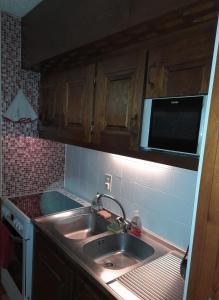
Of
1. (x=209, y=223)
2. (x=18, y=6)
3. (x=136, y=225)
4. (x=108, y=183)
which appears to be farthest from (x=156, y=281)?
(x=18, y=6)

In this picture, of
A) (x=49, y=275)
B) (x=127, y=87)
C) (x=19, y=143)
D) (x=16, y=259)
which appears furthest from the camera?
(x=19, y=143)

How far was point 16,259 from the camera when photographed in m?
1.83

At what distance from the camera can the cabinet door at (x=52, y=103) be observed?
1.72 metres

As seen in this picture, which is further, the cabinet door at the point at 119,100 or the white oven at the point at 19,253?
the white oven at the point at 19,253

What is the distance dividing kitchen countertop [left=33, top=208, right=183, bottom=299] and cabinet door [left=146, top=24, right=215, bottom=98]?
89 cm

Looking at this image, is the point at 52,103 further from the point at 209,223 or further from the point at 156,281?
the point at 209,223

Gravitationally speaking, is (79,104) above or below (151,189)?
above

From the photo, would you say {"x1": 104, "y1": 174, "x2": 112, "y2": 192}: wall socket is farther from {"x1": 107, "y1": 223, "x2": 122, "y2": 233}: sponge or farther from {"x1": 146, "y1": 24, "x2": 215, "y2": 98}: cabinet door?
{"x1": 146, "y1": 24, "x2": 215, "y2": 98}: cabinet door

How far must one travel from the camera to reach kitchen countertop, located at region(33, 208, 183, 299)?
1.05 metres

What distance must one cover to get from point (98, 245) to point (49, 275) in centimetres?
37

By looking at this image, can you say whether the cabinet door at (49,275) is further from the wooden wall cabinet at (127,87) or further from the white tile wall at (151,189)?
the wooden wall cabinet at (127,87)

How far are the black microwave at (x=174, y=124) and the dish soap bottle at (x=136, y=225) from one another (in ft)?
2.18

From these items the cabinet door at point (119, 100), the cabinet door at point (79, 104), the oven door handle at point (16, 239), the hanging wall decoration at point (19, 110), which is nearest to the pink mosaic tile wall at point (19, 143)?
the hanging wall decoration at point (19, 110)

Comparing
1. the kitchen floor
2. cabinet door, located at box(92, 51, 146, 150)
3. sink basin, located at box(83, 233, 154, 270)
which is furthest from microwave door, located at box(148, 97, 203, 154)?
the kitchen floor
